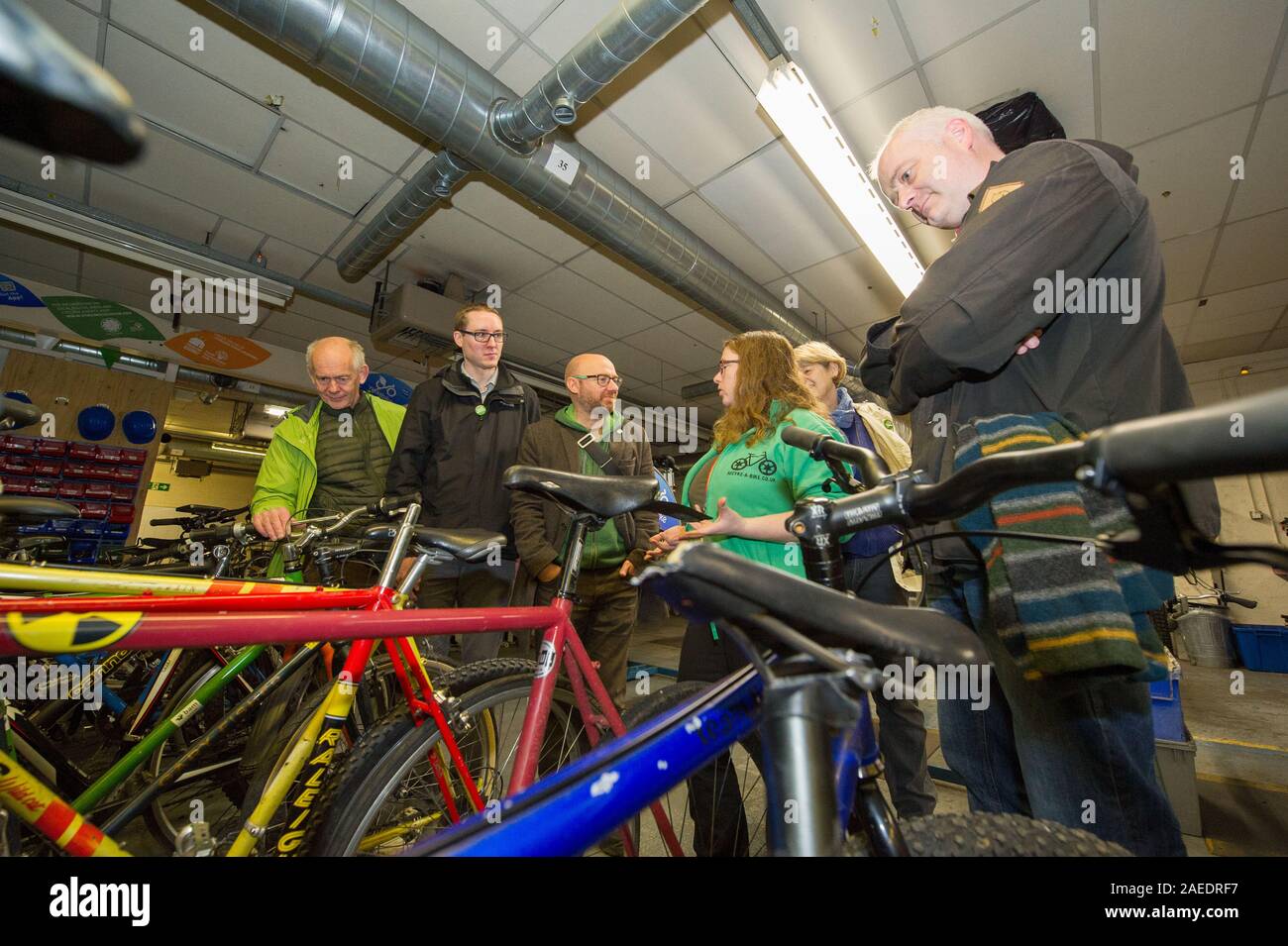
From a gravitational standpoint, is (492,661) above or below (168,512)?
below

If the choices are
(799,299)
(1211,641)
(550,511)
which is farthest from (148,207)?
(1211,641)

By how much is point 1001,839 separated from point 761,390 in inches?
A: 46.1

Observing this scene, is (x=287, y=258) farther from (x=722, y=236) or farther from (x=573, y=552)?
(x=573, y=552)

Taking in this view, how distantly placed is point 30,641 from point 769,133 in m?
3.54

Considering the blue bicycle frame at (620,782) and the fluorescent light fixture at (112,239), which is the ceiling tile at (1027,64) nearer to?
the blue bicycle frame at (620,782)

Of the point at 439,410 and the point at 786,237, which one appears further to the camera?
the point at 786,237

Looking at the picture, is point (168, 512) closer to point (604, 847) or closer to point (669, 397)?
point (669, 397)

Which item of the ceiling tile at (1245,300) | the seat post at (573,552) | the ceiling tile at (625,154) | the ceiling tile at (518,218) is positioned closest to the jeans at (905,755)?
the seat post at (573,552)

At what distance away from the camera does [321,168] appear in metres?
3.27

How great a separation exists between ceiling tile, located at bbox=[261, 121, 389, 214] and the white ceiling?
2 cm

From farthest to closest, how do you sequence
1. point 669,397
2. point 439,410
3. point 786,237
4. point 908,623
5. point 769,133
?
point 669,397, point 786,237, point 769,133, point 439,410, point 908,623

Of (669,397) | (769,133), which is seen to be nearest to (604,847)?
(769,133)

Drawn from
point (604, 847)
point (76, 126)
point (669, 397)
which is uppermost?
point (669, 397)

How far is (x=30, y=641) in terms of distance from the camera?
69 cm
